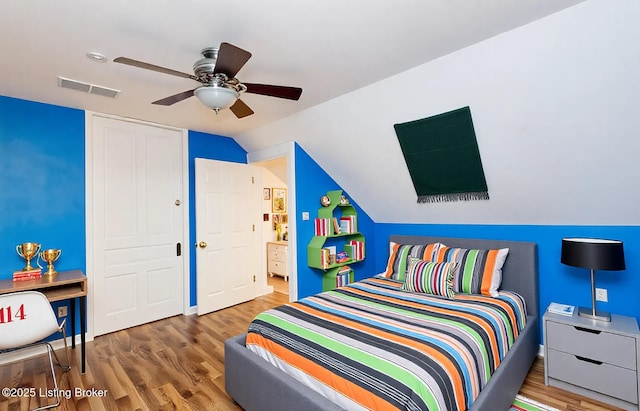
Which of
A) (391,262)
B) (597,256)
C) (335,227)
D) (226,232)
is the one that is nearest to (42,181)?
(226,232)

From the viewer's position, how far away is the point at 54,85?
2631 millimetres

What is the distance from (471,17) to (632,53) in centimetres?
90

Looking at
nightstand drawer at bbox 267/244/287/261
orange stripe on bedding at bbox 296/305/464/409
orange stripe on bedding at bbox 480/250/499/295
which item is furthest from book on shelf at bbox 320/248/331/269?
nightstand drawer at bbox 267/244/287/261

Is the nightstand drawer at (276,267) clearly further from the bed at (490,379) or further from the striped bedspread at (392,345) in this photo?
the bed at (490,379)

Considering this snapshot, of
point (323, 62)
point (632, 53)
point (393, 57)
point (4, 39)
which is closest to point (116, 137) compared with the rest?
point (4, 39)

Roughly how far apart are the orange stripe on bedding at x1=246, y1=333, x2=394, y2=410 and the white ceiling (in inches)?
76.5

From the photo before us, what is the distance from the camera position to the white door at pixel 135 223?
3381 mm

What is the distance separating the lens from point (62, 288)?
2.83 m

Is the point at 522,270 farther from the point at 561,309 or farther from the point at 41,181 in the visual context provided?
the point at 41,181

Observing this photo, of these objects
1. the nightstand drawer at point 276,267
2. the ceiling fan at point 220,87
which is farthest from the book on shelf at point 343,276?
the ceiling fan at point 220,87

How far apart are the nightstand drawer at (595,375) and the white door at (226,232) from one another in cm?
354

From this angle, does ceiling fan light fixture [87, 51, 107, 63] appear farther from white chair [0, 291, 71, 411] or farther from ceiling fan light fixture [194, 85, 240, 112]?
white chair [0, 291, 71, 411]

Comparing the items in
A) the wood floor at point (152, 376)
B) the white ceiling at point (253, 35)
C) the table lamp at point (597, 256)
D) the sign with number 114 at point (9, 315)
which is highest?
the white ceiling at point (253, 35)

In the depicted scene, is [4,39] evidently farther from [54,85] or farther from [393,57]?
[393,57]
